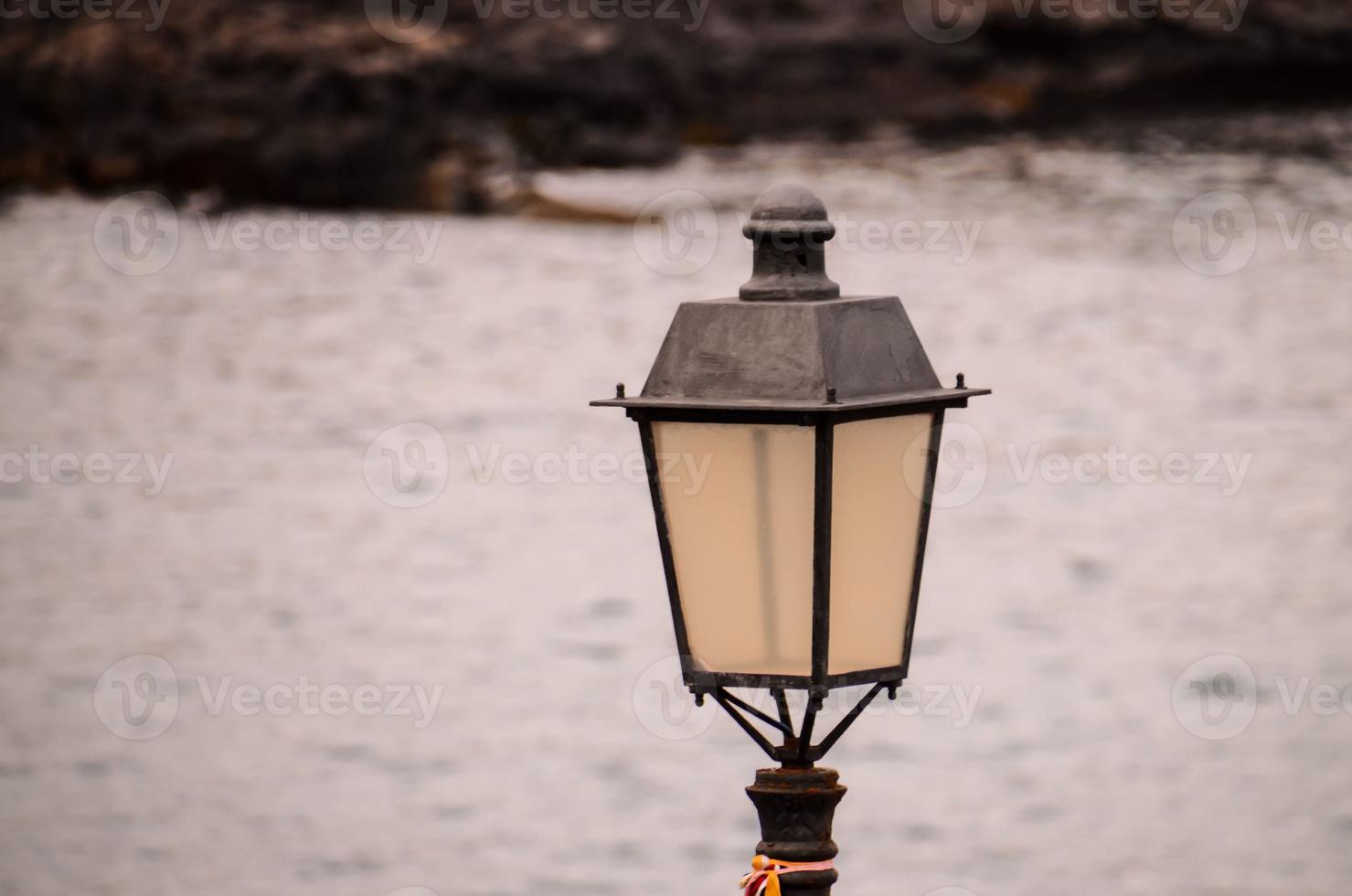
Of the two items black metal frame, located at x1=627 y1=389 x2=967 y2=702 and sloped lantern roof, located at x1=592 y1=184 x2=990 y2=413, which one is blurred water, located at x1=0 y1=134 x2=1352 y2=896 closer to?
black metal frame, located at x1=627 y1=389 x2=967 y2=702

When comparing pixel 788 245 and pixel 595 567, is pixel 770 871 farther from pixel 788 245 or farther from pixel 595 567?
pixel 595 567

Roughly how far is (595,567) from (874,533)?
13033 mm

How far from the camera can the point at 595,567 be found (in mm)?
15953

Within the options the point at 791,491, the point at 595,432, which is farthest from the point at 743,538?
the point at 595,432

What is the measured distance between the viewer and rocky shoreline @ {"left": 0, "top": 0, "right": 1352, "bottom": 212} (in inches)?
1202

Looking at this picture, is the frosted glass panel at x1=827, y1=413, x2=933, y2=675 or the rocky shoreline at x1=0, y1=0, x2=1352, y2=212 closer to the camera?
the frosted glass panel at x1=827, y1=413, x2=933, y2=675

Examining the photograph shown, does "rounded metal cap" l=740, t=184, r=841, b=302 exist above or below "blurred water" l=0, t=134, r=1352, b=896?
below

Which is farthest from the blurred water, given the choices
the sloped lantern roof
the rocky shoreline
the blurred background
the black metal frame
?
the sloped lantern roof

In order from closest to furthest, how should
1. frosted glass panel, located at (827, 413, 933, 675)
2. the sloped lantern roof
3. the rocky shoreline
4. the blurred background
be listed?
the sloped lantern roof, frosted glass panel, located at (827, 413, 933, 675), the blurred background, the rocky shoreline

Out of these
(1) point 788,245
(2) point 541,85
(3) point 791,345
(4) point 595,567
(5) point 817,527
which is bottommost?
(5) point 817,527

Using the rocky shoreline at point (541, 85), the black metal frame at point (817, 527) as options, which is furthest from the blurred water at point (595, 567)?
the black metal frame at point (817, 527)

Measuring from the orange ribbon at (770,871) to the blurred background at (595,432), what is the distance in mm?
7314

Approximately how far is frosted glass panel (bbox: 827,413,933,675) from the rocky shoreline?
84.0 feet

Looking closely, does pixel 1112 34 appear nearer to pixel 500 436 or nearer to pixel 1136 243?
pixel 1136 243
